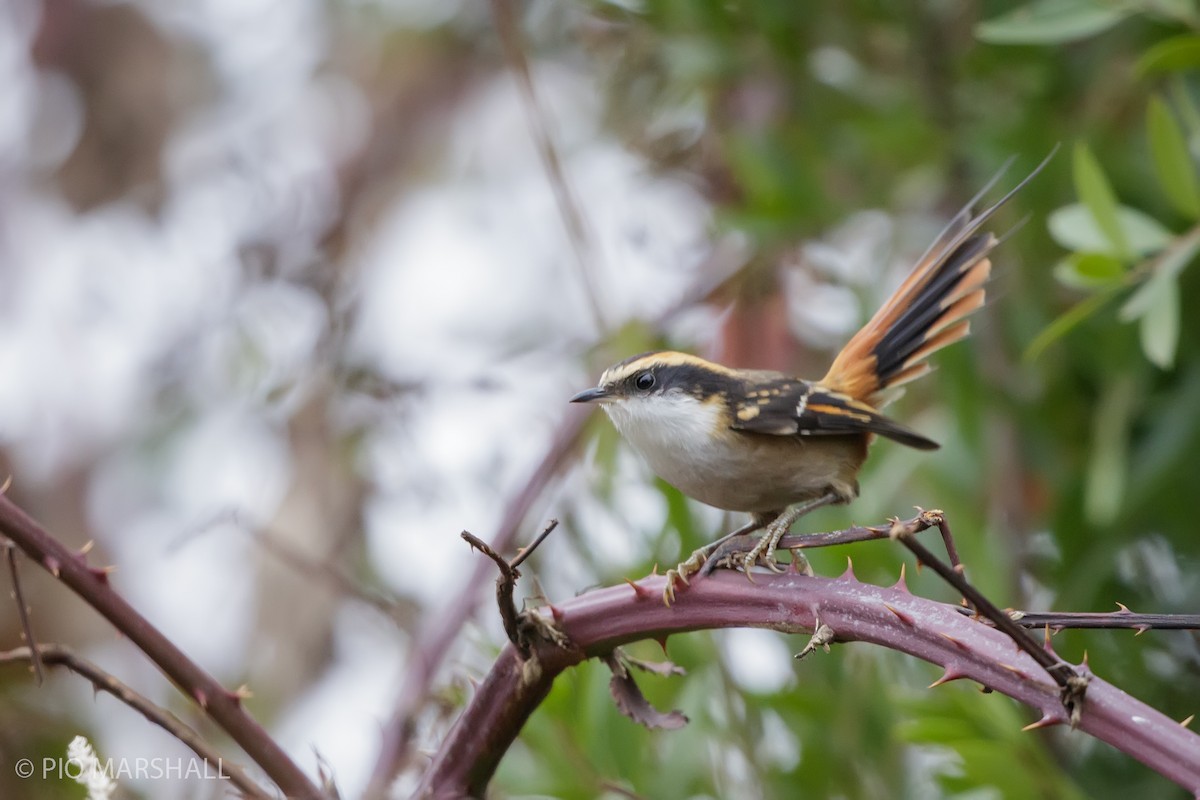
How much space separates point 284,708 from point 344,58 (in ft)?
9.66

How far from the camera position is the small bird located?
2.64 meters

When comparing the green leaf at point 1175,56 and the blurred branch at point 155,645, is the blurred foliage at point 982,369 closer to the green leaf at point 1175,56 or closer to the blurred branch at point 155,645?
the green leaf at point 1175,56

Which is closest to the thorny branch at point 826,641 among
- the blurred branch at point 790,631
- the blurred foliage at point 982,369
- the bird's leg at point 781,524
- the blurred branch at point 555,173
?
the blurred branch at point 790,631

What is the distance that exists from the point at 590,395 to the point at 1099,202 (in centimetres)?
117

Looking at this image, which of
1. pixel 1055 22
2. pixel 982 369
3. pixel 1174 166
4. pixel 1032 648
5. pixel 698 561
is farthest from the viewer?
pixel 982 369

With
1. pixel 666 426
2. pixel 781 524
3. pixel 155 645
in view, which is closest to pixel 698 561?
pixel 781 524

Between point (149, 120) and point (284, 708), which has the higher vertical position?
point (149, 120)

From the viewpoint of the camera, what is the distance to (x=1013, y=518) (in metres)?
3.23

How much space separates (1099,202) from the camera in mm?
2328

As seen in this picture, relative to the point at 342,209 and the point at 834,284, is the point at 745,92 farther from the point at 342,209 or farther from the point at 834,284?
the point at 342,209

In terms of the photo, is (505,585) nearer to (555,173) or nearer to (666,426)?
(666,426)

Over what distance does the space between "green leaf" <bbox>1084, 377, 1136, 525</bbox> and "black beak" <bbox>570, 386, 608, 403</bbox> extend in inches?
44.1

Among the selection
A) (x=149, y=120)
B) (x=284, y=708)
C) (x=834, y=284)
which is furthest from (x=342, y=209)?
(x=834, y=284)

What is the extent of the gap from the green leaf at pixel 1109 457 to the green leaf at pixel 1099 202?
58cm
